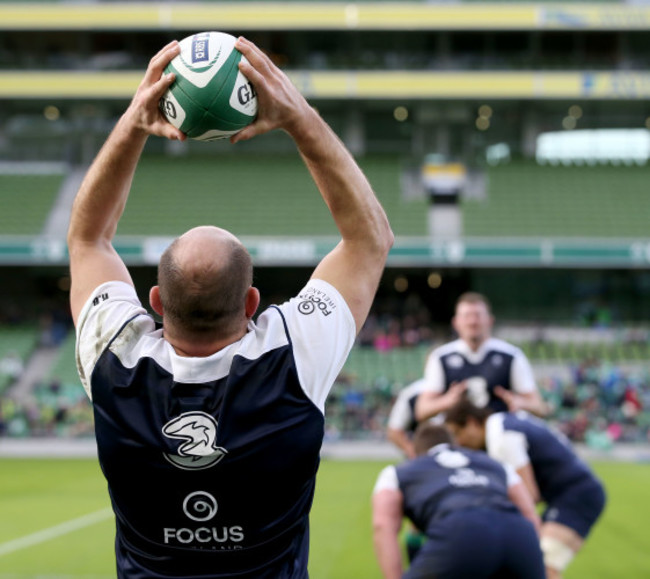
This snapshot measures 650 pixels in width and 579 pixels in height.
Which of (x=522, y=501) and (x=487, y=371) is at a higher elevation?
(x=487, y=371)

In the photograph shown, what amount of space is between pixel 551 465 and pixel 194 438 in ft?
14.2

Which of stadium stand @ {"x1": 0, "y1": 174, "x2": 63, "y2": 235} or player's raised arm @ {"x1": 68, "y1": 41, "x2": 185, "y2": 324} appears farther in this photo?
stadium stand @ {"x1": 0, "y1": 174, "x2": 63, "y2": 235}

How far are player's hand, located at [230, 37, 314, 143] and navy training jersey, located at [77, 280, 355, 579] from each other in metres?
0.44

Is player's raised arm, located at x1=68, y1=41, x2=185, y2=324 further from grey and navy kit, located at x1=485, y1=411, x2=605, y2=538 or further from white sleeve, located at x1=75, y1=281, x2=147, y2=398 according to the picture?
grey and navy kit, located at x1=485, y1=411, x2=605, y2=538

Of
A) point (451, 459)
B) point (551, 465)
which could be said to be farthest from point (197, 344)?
point (551, 465)

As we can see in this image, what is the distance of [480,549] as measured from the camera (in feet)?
14.0

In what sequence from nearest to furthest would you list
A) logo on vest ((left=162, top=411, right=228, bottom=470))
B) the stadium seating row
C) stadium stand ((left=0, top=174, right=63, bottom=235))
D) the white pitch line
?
logo on vest ((left=162, top=411, right=228, bottom=470)) < the white pitch line < the stadium seating row < stadium stand ((left=0, top=174, right=63, bottom=235))

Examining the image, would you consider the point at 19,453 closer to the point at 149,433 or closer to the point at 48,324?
the point at 48,324

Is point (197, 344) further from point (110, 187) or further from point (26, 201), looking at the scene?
point (26, 201)

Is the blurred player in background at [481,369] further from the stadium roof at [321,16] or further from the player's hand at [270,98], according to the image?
the stadium roof at [321,16]

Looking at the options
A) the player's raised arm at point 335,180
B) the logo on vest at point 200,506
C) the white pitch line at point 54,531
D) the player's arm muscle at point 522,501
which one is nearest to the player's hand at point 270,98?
the player's raised arm at point 335,180

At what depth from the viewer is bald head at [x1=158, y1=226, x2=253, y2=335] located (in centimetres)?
222

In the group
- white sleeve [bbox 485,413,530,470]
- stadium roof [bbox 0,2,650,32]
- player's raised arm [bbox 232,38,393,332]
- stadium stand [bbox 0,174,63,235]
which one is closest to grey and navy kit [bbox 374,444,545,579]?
white sleeve [bbox 485,413,530,470]

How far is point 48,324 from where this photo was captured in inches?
1206
